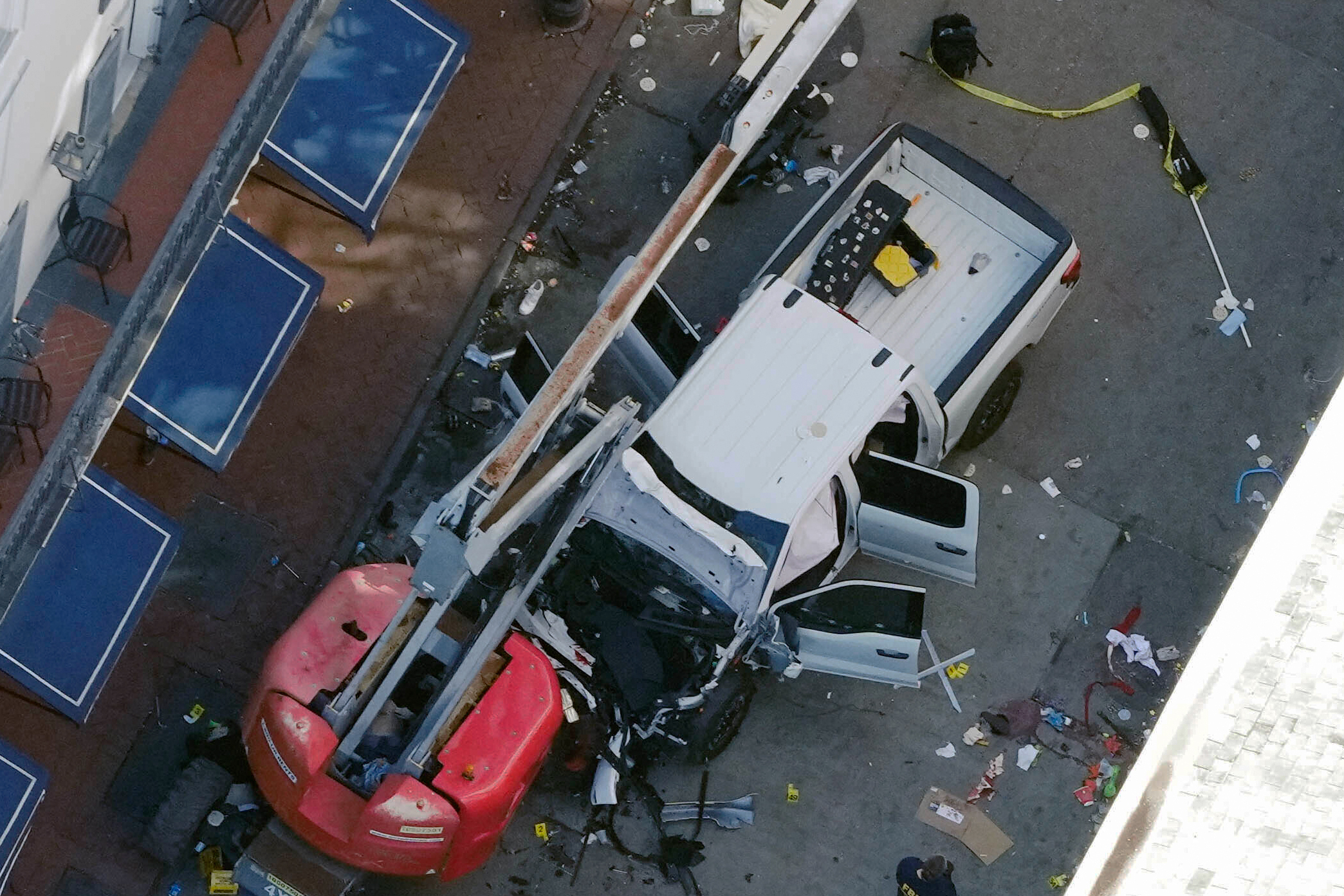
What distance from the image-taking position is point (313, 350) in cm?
1230

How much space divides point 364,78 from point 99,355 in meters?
2.79

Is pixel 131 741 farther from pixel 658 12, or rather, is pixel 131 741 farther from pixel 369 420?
pixel 658 12

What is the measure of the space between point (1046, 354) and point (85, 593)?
7387 mm

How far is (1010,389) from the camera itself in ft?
39.5

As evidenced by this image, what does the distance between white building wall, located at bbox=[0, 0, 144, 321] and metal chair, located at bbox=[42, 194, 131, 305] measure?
7cm

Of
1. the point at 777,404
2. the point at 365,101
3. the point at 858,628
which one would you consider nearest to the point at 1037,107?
the point at 777,404

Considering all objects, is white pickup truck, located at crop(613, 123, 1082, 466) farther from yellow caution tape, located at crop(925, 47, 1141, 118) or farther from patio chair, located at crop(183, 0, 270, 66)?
patio chair, located at crop(183, 0, 270, 66)

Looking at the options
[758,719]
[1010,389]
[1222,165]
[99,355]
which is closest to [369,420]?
[99,355]

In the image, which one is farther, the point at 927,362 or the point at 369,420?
the point at 369,420

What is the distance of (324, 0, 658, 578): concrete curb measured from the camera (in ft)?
39.5

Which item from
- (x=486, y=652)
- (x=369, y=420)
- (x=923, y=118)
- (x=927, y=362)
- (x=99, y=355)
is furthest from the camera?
(x=923, y=118)

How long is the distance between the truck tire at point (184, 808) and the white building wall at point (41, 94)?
11.3ft

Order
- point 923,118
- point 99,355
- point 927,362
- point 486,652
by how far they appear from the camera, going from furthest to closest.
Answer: point 923,118
point 927,362
point 99,355
point 486,652

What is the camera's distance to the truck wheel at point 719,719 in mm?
11391
